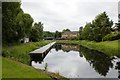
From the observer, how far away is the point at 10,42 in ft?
191

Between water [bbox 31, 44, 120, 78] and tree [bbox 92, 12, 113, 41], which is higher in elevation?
tree [bbox 92, 12, 113, 41]

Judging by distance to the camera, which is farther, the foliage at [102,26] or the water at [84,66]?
the foliage at [102,26]

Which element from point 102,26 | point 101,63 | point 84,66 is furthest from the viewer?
point 102,26

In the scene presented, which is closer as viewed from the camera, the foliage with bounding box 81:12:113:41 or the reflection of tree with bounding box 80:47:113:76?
the reflection of tree with bounding box 80:47:113:76

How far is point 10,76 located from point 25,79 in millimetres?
1255

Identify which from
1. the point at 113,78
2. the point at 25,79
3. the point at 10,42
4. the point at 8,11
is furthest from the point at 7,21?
the point at 25,79

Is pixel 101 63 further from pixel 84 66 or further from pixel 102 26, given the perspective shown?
pixel 102 26

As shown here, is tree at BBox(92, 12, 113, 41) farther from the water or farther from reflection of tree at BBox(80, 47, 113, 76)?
the water

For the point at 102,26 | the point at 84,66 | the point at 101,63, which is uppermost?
the point at 102,26

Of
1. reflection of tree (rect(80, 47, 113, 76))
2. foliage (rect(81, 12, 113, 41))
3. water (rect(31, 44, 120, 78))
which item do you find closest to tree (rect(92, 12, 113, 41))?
foliage (rect(81, 12, 113, 41))

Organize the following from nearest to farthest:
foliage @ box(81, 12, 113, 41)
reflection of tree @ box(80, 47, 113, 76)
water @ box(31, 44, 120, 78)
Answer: water @ box(31, 44, 120, 78), reflection of tree @ box(80, 47, 113, 76), foliage @ box(81, 12, 113, 41)

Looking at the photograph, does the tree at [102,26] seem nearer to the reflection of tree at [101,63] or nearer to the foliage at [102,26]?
the foliage at [102,26]

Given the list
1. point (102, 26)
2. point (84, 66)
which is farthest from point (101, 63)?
point (102, 26)

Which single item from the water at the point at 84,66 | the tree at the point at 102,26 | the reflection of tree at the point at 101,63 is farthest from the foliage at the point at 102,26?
the water at the point at 84,66
